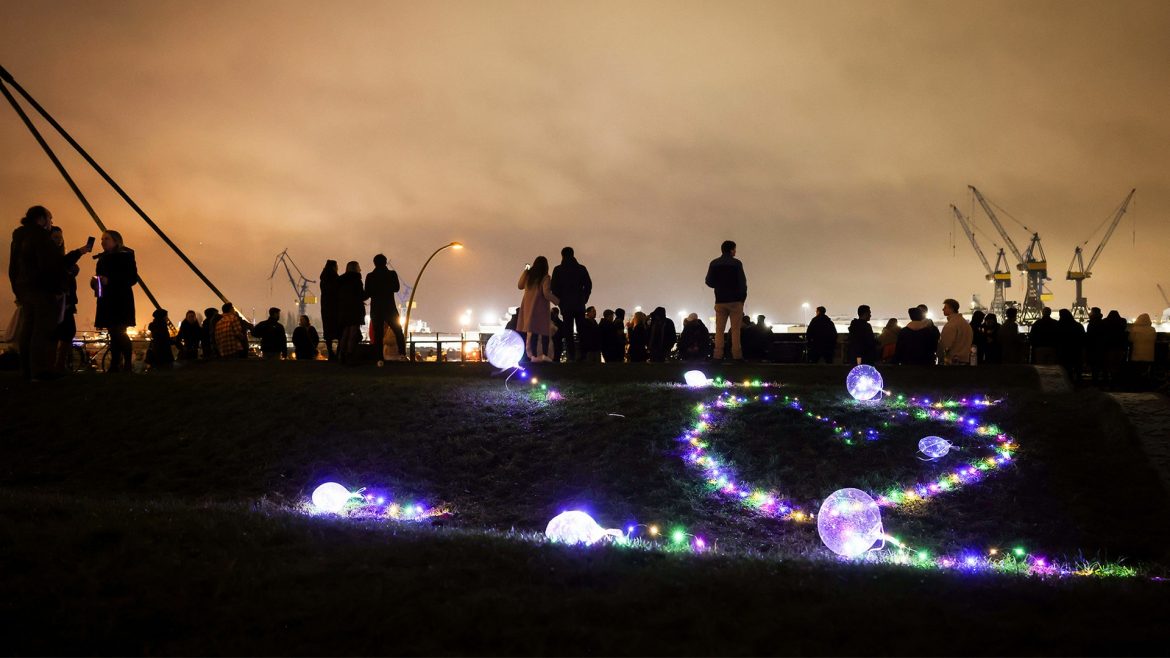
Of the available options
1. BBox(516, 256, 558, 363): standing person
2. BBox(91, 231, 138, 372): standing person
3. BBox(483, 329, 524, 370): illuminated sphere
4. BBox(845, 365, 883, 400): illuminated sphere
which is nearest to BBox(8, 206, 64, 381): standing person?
BBox(91, 231, 138, 372): standing person

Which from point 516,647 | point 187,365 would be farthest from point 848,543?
point 187,365

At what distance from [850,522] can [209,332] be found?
19.5m

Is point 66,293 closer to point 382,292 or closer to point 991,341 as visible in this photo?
point 382,292

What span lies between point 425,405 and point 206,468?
11.0 ft

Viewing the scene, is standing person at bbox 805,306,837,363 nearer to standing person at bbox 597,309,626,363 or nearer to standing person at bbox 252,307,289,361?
standing person at bbox 597,309,626,363

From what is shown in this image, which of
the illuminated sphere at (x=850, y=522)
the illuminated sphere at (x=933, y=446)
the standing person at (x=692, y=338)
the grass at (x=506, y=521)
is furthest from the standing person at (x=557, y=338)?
the illuminated sphere at (x=850, y=522)

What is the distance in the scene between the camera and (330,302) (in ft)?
62.3

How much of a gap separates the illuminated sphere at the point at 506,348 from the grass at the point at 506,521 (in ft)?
2.75

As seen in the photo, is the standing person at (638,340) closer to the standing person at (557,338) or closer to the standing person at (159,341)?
the standing person at (557,338)

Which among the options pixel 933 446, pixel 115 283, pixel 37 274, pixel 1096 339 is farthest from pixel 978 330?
pixel 37 274

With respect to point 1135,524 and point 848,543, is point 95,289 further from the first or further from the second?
point 1135,524

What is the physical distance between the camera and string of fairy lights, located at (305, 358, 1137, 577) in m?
8.27

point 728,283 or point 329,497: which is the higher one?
point 728,283

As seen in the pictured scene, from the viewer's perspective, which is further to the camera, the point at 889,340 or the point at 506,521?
the point at 889,340
